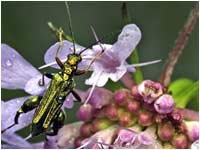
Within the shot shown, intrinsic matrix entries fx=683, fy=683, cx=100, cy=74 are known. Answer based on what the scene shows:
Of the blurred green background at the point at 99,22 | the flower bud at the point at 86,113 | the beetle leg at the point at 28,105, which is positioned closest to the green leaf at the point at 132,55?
the flower bud at the point at 86,113

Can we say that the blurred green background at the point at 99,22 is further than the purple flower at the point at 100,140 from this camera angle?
Yes

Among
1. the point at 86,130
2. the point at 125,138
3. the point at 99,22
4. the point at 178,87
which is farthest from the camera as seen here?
the point at 99,22

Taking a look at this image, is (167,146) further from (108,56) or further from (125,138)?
(108,56)

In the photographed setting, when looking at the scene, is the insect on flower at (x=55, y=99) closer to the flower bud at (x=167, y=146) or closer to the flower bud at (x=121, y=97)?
the flower bud at (x=121, y=97)

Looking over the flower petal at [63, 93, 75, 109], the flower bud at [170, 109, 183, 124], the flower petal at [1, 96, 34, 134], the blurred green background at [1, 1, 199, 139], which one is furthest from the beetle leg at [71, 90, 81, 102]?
the blurred green background at [1, 1, 199, 139]

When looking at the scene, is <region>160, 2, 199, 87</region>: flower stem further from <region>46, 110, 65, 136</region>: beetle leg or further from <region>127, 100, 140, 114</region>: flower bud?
<region>46, 110, 65, 136</region>: beetle leg

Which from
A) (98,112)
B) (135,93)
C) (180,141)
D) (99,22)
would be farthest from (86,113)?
(99,22)
